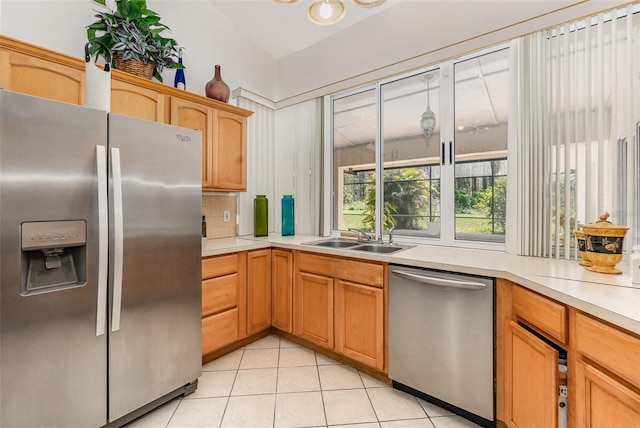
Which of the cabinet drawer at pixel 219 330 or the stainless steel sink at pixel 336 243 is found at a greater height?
the stainless steel sink at pixel 336 243

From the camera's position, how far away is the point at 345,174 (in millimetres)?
2982

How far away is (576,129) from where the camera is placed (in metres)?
1.67

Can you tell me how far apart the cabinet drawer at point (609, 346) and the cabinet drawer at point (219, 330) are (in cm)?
209

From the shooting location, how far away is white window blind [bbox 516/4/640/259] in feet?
5.05

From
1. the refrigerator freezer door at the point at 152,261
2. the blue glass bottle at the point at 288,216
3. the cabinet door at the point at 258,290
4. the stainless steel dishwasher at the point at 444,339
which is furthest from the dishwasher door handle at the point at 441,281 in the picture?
the blue glass bottle at the point at 288,216

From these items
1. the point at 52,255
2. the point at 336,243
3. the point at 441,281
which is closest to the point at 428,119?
the point at 336,243

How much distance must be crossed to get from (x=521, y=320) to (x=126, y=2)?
10.2ft

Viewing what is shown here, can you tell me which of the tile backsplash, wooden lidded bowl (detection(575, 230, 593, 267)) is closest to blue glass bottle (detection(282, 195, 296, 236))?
the tile backsplash

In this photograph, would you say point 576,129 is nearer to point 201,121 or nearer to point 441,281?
point 441,281

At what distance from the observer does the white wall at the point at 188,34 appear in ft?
6.02

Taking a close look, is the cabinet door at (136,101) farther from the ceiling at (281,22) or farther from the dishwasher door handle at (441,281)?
the dishwasher door handle at (441,281)

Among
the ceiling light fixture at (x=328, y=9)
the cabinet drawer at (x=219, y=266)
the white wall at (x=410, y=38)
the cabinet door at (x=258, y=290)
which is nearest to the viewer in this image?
the ceiling light fixture at (x=328, y=9)

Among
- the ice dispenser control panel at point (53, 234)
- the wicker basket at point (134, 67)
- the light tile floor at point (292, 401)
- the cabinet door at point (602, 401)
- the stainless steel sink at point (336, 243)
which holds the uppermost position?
the wicker basket at point (134, 67)

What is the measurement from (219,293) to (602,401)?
211 centimetres
